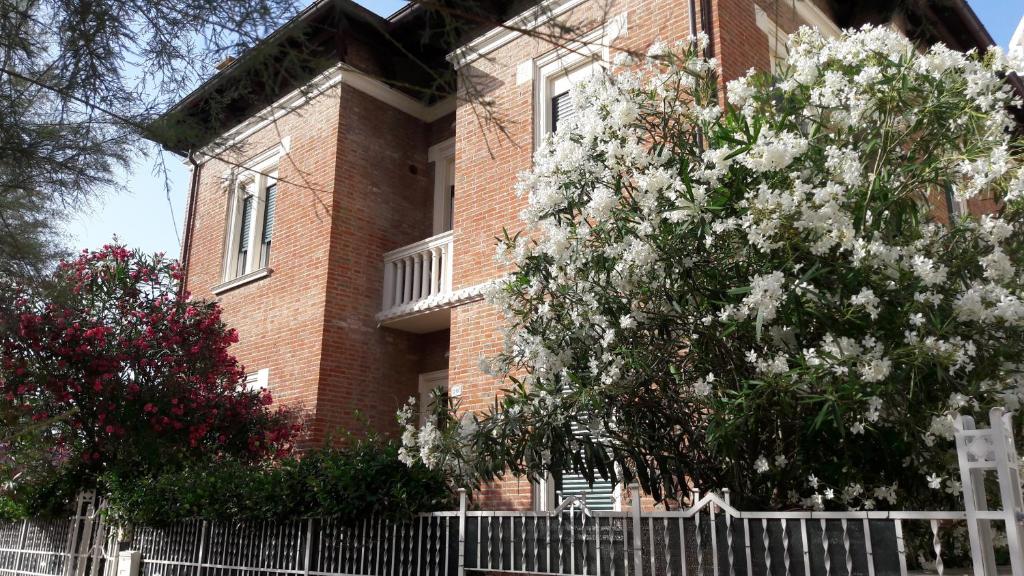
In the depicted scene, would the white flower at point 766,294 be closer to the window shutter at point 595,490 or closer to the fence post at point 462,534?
the fence post at point 462,534

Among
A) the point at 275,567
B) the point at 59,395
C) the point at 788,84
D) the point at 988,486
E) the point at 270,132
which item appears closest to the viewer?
the point at 988,486

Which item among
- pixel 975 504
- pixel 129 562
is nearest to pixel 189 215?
pixel 129 562

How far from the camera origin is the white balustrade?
11.5 meters

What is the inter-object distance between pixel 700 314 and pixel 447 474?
232 cm

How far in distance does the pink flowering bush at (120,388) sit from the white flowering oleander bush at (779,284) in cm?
620

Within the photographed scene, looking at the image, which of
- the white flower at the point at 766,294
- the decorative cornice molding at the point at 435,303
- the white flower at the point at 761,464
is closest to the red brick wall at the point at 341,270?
the decorative cornice molding at the point at 435,303

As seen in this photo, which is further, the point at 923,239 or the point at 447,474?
the point at 447,474

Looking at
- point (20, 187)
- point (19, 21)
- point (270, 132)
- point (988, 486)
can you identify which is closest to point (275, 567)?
point (20, 187)

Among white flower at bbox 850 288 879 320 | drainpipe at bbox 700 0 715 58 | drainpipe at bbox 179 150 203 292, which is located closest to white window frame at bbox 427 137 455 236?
drainpipe at bbox 179 150 203 292

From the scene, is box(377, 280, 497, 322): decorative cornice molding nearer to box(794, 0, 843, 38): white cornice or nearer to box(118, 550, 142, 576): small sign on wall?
box(118, 550, 142, 576): small sign on wall

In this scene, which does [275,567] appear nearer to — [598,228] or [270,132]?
[598,228]

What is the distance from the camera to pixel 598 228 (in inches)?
231

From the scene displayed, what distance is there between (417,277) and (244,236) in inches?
175

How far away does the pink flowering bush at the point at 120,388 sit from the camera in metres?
10.2
